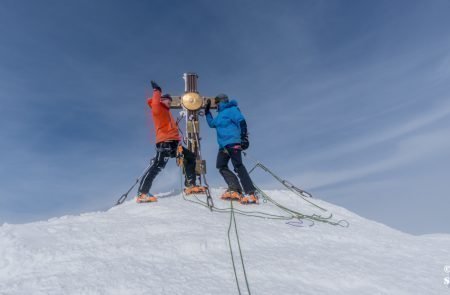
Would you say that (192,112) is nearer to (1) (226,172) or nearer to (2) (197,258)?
(1) (226,172)

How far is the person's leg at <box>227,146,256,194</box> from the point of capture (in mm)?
7697

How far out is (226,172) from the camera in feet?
26.1

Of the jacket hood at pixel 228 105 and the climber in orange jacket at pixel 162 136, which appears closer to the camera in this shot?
the climber in orange jacket at pixel 162 136

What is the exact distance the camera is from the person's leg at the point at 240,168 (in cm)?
770

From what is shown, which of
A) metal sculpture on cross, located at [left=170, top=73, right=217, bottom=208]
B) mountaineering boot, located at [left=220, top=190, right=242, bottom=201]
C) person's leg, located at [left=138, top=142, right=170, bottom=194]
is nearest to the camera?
person's leg, located at [left=138, top=142, right=170, bottom=194]

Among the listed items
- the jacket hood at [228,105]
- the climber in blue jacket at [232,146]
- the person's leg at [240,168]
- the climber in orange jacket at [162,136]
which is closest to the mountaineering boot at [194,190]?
the climber in orange jacket at [162,136]

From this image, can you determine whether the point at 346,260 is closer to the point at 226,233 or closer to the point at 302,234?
the point at 302,234

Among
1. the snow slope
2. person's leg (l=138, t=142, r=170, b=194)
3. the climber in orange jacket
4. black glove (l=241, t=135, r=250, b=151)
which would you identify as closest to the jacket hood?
black glove (l=241, t=135, r=250, b=151)

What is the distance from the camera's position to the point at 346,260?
4.55 meters

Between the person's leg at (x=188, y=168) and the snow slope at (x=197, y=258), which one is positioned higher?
the person's leg at (x=188, y=168)

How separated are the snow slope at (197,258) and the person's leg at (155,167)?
4.01 ft

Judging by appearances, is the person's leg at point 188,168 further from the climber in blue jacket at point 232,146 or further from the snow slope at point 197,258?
the snow slope at point 197,258

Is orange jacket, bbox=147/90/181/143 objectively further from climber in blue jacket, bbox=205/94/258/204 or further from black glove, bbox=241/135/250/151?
black glove, bbox=241/135/250/151

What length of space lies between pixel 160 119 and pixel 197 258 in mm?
4382
